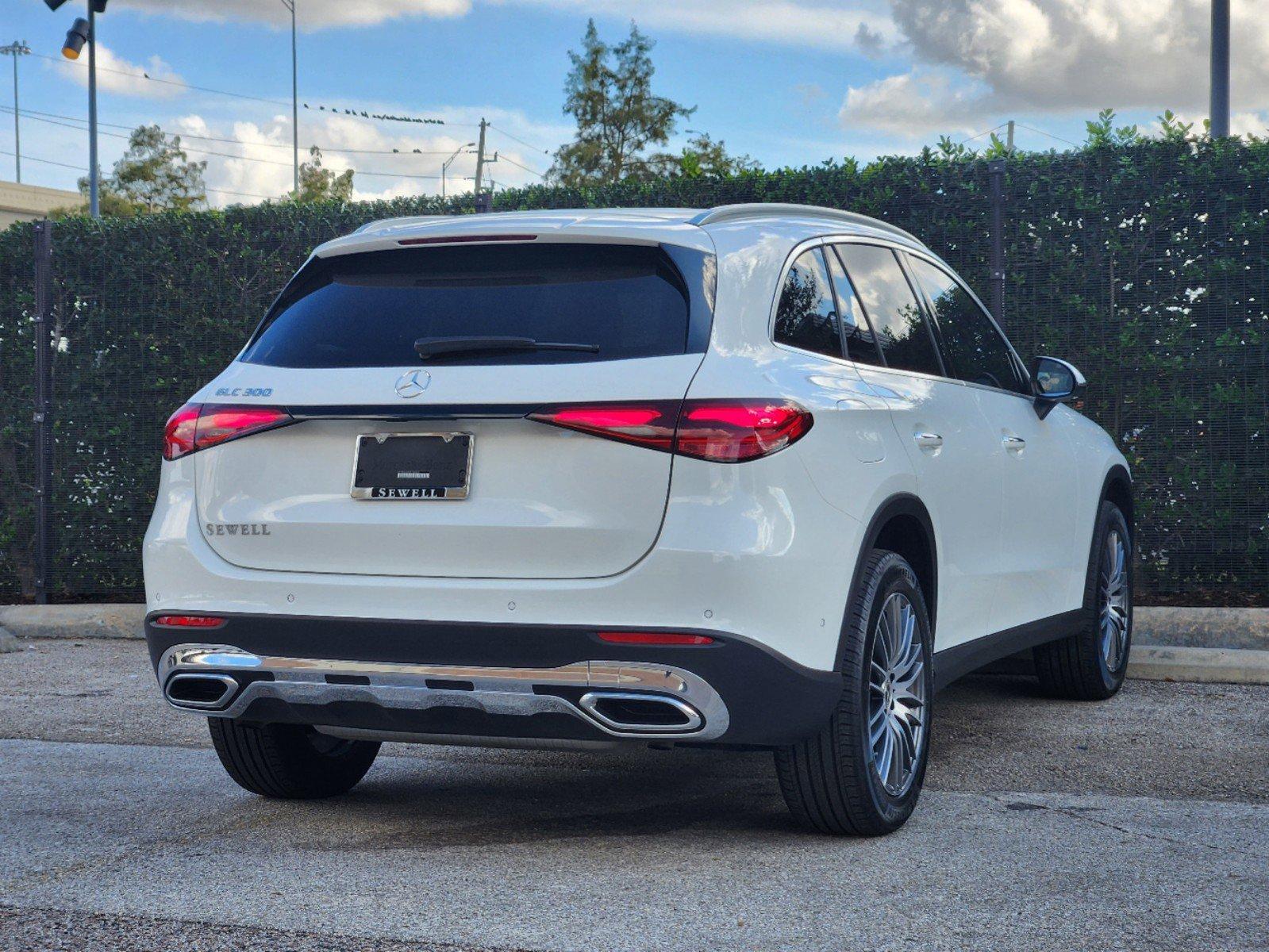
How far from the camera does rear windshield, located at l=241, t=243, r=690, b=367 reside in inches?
161

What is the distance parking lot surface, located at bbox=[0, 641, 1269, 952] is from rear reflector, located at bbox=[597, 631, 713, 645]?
63cm

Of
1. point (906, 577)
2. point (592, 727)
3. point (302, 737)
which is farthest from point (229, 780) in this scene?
point (906, 577)

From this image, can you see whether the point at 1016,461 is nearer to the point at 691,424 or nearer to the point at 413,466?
the point at 691,424

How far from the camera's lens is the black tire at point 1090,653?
688 cm

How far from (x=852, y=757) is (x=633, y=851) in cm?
67

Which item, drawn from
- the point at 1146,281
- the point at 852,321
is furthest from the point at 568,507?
the point at 1146,281

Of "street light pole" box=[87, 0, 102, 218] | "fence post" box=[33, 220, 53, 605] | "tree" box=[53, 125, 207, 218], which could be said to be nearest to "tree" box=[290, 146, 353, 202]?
"tree" box=[53, 125, 207, 218]

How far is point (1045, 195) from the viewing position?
888 cm

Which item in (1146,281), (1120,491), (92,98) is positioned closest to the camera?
(1120,491)

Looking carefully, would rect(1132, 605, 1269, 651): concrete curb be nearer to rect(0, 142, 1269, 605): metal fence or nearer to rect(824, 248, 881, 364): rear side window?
rect(0, 142, 1269, 605): metal fence

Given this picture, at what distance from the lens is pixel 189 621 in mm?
4285

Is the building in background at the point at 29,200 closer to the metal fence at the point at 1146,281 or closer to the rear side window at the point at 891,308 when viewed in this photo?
the metal fence at the point at 1146,281

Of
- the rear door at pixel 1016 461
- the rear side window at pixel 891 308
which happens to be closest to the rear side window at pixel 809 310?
the rear side window at pixel 891 308

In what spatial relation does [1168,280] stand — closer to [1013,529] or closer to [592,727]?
[1013,529]
